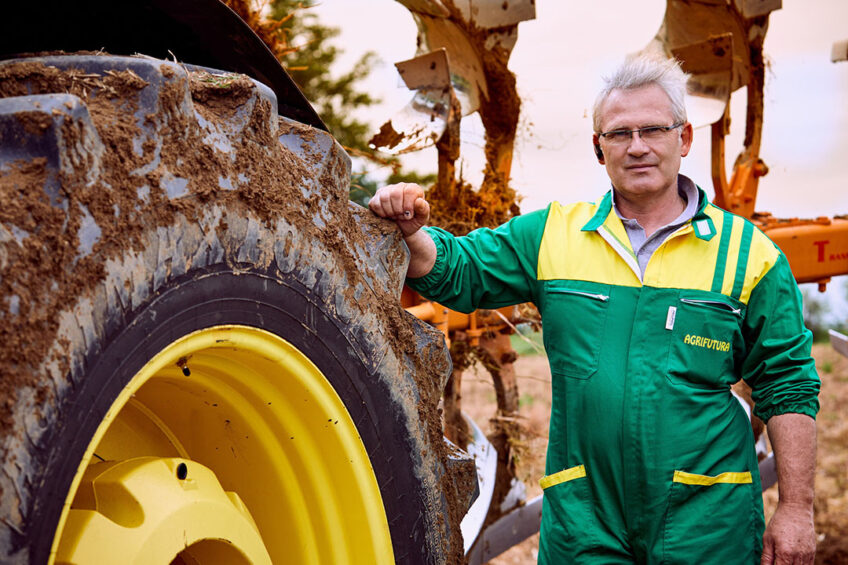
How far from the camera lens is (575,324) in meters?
2.27

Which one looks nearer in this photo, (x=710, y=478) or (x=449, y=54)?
(x=710, y=478)

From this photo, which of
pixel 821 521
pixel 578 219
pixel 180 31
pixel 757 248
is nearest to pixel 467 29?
pixel 578 219

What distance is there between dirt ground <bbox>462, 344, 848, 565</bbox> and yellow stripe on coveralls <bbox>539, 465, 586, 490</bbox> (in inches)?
47.7

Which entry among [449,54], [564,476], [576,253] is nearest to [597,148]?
[576,253]

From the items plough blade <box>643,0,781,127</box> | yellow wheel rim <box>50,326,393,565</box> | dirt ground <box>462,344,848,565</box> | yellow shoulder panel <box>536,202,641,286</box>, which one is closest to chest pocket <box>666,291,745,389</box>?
yellow shoulder panel <box>536,202,641,286</box>

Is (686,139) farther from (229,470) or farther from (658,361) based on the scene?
(229,470)

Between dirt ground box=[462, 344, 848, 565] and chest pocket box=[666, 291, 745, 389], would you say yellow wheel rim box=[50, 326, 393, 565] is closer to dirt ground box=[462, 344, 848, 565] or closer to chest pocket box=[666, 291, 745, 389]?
chest pocket box=[666, 291, 745, 389]

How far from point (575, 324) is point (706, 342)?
1.10 feet

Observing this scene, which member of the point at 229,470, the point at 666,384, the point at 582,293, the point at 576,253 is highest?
the point at 576,253

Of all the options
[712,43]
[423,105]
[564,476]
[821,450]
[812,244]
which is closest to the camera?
[564,476]

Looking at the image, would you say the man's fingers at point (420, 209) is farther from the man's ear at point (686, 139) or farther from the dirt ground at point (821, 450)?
the dirt ground at point (821, 450)

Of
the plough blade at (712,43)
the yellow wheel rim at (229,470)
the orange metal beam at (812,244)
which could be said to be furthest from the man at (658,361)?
the orange metal beam at (812,244)

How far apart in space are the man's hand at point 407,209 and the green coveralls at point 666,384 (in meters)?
0.12

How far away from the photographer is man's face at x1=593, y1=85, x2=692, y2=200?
2340mm
